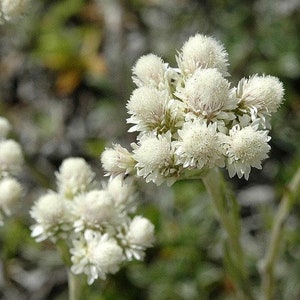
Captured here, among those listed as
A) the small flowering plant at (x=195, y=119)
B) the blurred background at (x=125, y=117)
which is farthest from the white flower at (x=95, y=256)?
the blurred background at (x=125, y=117)

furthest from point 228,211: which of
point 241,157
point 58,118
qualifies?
point 58,118

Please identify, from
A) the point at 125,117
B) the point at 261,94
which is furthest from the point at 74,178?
the point at 125,117

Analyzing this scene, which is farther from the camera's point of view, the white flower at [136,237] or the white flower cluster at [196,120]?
the white flower at [136,237]

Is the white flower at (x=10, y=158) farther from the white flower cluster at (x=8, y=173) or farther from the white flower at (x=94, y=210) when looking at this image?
the white flower at (x=94, y=210)

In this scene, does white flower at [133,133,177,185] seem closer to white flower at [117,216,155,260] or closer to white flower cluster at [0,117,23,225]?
white flower at [117,216,155,260]

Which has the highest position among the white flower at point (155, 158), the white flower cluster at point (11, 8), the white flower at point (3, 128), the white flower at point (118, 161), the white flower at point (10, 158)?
the white flower cluster at point (11, 8)

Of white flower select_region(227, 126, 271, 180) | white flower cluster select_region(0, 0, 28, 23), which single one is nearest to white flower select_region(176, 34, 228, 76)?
white flower select_region(227, 126, 271, 180)

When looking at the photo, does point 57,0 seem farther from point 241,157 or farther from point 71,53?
point 241,157

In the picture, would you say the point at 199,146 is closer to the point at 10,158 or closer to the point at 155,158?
the point at 155,158

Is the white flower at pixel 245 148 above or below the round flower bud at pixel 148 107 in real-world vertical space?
below
